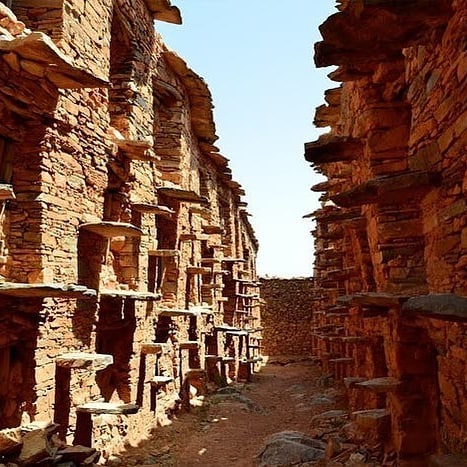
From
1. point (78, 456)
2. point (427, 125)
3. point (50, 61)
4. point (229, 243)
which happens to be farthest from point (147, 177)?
point (229, 243)

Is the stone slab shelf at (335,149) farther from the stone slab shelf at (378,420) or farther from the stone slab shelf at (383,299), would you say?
the stone slab shelf at (378,420)

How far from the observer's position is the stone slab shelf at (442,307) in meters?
2.97

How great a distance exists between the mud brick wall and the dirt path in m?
9.25

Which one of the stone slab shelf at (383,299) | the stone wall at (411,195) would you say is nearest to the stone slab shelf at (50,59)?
the stone wall at (411,195)

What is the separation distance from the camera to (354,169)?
814 cm

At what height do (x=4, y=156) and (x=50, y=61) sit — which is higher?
(x=50, y=61)

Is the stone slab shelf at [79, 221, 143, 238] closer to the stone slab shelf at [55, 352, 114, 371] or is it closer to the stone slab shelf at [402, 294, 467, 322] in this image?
the stone slab shelf at [55, 352, 114, 371]

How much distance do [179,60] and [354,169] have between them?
7374 mm

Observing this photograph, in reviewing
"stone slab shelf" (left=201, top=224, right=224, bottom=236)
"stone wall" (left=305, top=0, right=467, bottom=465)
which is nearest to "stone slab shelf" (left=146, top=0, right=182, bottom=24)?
"stone wall" (left=305, top=0, right=467, bottom=465)

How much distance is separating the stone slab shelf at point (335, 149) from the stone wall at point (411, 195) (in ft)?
0.06

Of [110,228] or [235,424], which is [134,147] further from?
[235,424]

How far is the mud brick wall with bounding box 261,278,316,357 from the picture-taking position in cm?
2958

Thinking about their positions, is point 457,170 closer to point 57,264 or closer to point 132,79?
point 57,264

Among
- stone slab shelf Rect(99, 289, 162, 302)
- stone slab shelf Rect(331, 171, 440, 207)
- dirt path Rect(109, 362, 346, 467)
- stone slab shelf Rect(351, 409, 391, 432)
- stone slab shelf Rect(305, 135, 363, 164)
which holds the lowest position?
dirt path Rect(109, 362, 346, 467)
